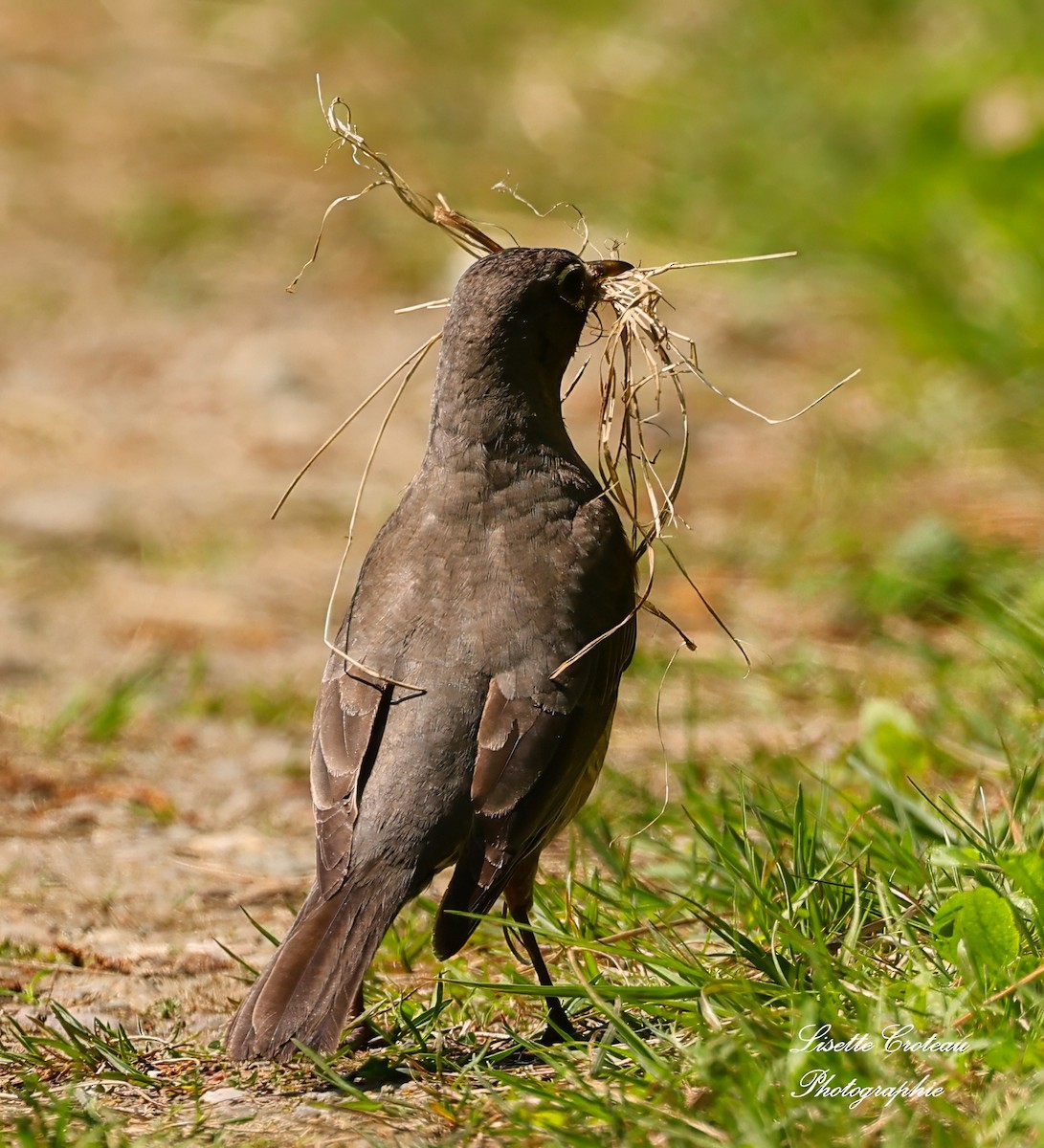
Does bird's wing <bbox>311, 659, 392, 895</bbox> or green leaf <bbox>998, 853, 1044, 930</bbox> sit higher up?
bird's wing <bbox>311, 659, 392, 895</bbox>

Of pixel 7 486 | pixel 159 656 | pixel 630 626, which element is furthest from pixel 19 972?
pixel 7 486

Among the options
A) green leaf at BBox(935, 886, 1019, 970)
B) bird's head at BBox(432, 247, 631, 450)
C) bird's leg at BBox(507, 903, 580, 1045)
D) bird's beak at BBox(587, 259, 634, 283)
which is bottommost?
bird's leg at BBox(507, 903, 580, 1045)

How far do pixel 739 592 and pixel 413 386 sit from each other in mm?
2791

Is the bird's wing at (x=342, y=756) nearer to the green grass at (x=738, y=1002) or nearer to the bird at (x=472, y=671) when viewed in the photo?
the bird at (x=472, y=671)

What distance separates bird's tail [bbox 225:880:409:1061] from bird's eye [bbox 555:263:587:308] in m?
1.50

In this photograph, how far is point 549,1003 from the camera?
133 inches

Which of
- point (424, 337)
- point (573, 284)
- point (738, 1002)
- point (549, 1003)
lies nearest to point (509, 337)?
point (573, 284)

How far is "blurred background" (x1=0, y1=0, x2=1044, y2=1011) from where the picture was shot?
5.52 meters

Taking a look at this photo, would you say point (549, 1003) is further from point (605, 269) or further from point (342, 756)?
point (605, 269)

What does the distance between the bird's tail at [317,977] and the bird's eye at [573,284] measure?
1499mm

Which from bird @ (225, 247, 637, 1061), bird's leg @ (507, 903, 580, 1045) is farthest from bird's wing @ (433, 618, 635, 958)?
bird's leg @ (507, 903, 580, 1045)

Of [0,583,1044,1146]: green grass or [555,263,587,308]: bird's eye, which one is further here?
[555,263,587,308]: bird's eye

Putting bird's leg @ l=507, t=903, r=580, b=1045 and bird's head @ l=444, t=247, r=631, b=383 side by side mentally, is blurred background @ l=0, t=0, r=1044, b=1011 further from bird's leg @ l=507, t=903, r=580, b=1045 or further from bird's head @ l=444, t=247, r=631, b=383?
bird's head @ l=444, t=247, r=631, b=383

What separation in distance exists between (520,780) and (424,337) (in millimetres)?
6260
